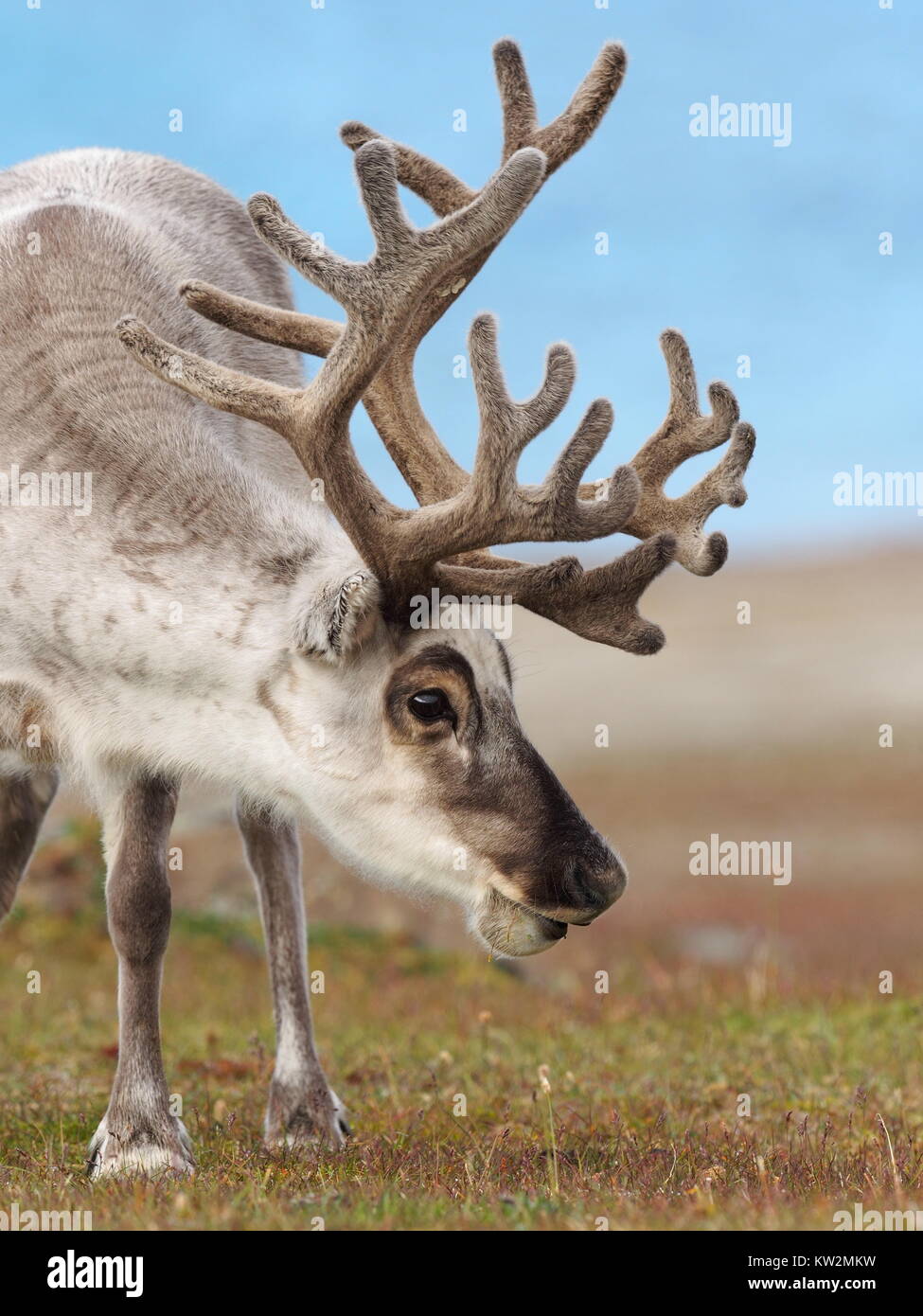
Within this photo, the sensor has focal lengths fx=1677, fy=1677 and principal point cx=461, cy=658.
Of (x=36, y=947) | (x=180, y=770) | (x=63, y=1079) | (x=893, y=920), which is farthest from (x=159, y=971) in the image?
(x=893, y=920)

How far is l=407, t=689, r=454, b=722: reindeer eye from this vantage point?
18.3 ft

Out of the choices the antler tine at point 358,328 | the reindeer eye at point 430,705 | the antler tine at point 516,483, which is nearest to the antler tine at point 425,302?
the antler tine at point 358,328

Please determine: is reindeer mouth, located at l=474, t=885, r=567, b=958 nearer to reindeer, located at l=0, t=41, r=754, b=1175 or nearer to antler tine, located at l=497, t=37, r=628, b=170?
reindeer, located at l=0, t=41, r=754, b=1175

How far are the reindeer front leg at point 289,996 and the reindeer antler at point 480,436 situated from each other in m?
1.70

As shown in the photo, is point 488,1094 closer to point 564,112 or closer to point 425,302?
point 425,302

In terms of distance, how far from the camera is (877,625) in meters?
51.1

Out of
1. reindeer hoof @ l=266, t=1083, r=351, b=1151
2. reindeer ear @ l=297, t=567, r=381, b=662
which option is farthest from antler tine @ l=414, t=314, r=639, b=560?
reindeer hoof @ l=266, t=1083, r=351, b=1151

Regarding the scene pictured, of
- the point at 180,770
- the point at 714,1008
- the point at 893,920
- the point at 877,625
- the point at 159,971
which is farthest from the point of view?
the point at 877,625

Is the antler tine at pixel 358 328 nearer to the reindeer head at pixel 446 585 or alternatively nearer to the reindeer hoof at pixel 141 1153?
the reindeer head at pixel 446 585

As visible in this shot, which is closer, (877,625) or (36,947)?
(36,947)

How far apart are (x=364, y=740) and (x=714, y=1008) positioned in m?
5.42

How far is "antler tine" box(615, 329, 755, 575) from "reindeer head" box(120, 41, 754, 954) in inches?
27.9
